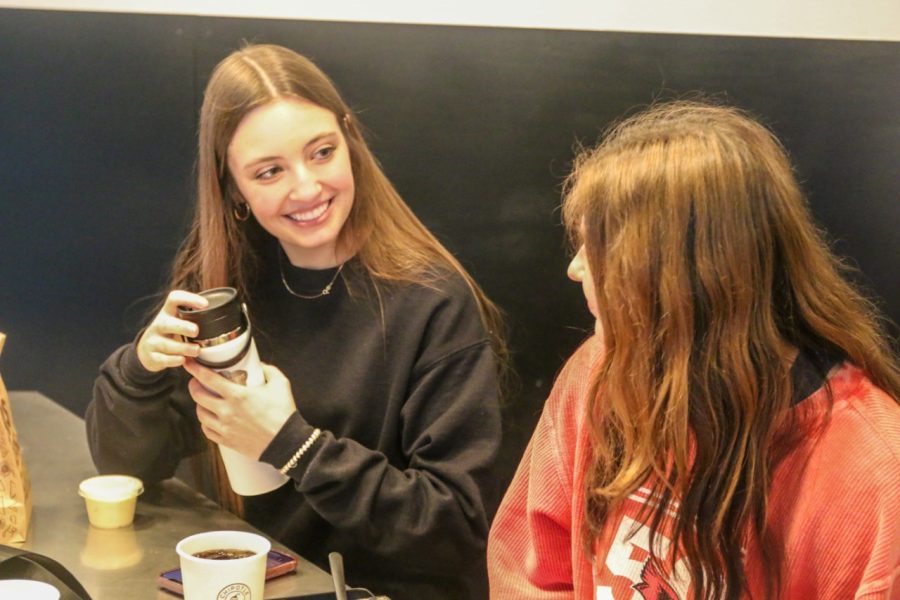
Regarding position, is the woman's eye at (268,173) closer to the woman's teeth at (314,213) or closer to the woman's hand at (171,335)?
the woman's teeth at (314,213)

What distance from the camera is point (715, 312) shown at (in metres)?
1.08

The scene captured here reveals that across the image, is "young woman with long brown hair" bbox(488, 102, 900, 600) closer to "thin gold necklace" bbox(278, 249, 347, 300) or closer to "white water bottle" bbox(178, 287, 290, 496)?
"white water bottle" bbox(178, 287, 290, 496)

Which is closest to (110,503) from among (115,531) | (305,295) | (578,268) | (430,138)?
(115,531)

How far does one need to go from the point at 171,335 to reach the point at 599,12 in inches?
46.3

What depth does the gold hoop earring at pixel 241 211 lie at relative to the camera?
178 cm

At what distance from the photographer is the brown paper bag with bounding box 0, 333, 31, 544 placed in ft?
4.78

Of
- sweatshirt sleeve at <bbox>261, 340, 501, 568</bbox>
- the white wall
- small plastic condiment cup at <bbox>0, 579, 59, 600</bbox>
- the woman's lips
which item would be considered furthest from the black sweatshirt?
the white wall

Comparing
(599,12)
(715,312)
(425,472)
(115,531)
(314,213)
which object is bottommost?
(115,531)

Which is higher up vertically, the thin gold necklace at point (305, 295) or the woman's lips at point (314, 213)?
the woman's lips at point (314, 213)

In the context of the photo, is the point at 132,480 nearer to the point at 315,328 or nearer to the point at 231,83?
the point at 315,328

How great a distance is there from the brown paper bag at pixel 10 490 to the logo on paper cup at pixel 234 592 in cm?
44

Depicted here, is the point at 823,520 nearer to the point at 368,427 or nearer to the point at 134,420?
the point at 368,427

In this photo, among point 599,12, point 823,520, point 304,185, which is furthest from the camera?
point 599,12

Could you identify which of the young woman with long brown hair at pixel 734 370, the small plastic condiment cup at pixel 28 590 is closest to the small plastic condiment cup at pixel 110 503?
the small plastic condiment cup at pixel 28 590
